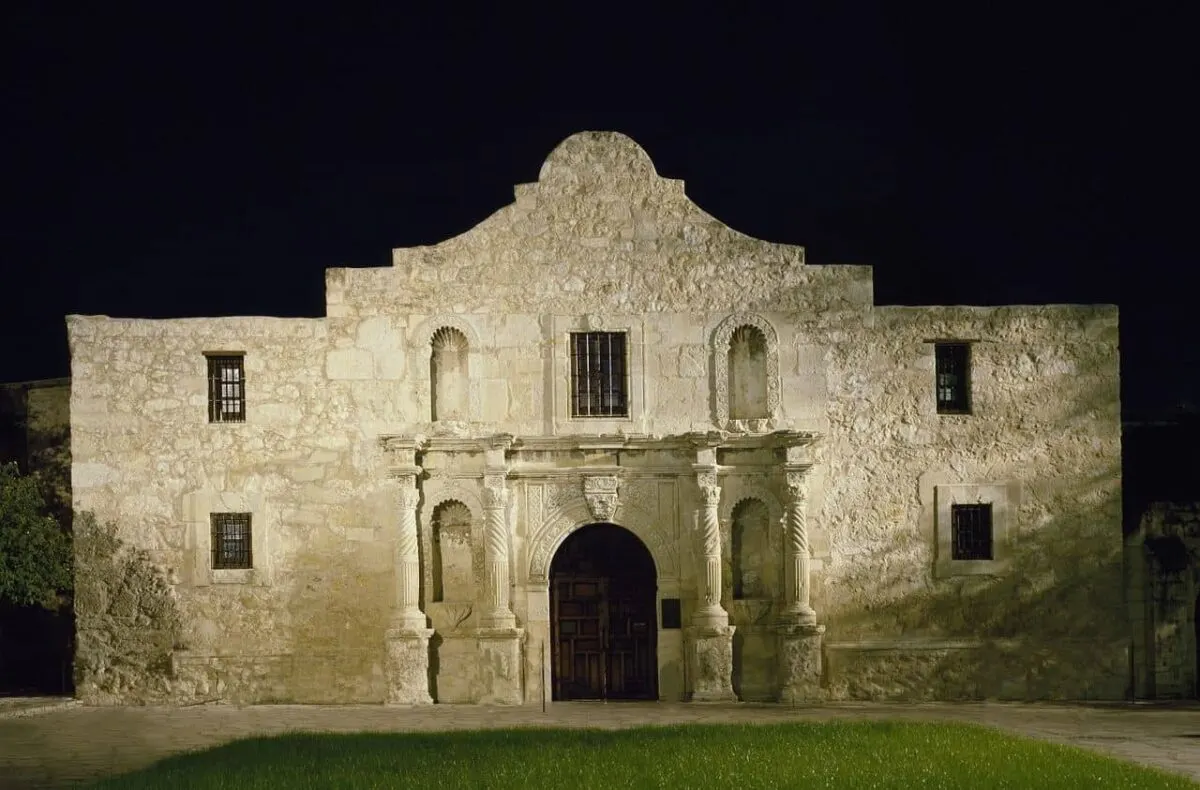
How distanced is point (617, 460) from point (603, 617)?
2535 millimetres

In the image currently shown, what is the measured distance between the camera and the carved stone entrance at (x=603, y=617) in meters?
24.0

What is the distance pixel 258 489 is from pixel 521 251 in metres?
5.53

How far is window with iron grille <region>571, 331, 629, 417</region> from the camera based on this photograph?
79.0 feet

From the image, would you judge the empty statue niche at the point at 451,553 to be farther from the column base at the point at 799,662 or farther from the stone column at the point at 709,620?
the column base at the point at 799,662

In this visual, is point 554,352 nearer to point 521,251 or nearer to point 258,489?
point 521,251

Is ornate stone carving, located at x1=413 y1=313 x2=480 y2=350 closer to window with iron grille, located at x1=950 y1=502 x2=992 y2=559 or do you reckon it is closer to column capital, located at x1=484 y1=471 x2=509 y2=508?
column capital, located at x1=484 y1=471 x2=509 y2=508

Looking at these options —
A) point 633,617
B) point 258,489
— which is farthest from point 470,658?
point 258,489

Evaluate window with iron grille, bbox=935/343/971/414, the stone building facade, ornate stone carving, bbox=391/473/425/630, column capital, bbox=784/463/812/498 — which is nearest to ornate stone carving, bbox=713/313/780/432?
the stone building facade

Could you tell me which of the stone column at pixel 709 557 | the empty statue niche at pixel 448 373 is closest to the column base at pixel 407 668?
the empty statue niche at pixel 448 373

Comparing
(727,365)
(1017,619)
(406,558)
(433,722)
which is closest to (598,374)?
(727,365)

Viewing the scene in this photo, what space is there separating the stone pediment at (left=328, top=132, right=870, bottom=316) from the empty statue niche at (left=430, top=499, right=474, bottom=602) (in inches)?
125

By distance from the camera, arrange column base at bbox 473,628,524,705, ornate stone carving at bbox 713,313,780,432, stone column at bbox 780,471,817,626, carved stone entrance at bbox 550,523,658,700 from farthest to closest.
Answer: carved stone entrance at bbox 550,523,658,700 → ornate stone carving at bbox 713,313,780,432 → stone column at bbox 780,471,817,626 → column base at bbox 473,628,524,705

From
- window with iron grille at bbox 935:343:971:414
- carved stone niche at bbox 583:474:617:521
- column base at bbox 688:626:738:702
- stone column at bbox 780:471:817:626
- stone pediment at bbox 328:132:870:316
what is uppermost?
stone pediment at bbox 328:132:870:316

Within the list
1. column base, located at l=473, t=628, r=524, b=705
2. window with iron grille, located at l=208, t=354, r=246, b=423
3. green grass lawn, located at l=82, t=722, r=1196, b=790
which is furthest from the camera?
window with iron grille, located at l=208, t=354, r=246, b=423
